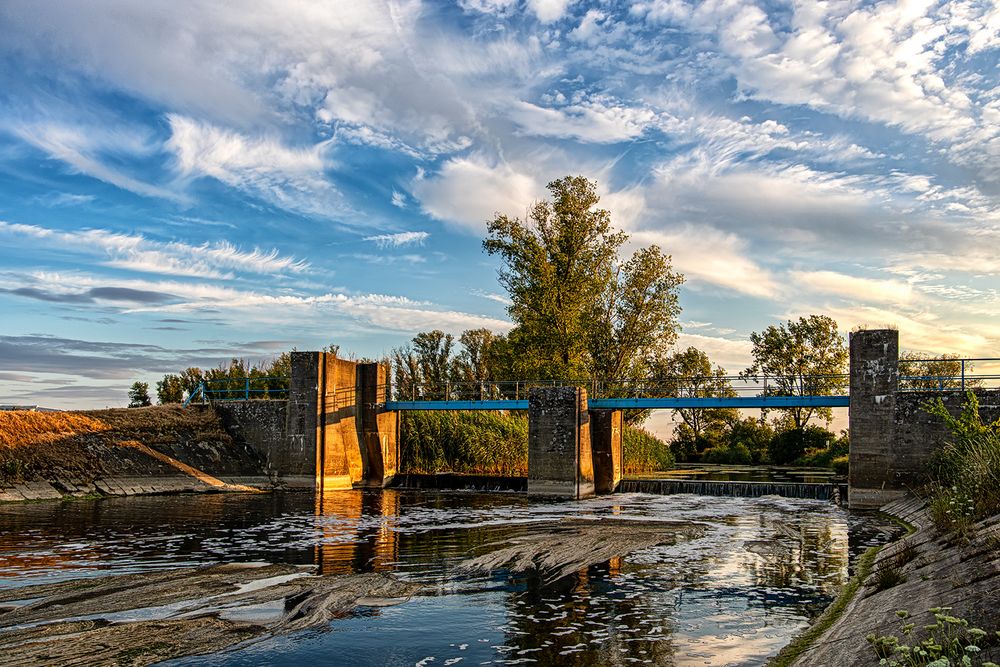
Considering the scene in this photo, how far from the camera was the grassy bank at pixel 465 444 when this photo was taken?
109 feet

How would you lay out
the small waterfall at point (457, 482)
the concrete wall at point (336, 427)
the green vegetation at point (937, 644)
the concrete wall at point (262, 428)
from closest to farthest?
the green vegetation at point (937, 644) < the small waterfall at point (457, 482) < the concrete wall at point (336, 427) < the concrete wall at point (262, 428)

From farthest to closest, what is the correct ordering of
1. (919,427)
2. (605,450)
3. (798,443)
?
(798,443) < (605,450) < (919,427)

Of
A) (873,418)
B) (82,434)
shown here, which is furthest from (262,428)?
(873,418)

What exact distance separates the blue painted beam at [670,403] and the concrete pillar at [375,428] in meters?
0.65

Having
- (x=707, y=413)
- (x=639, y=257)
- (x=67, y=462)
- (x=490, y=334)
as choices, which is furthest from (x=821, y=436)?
(x=67, y=462)

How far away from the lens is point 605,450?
28969 mm

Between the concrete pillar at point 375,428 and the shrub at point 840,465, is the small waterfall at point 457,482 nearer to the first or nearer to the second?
the concrete pillar at point 375,428

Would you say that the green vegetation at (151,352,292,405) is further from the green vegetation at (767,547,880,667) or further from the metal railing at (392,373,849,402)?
the green vegetation at (767,547,880,667)

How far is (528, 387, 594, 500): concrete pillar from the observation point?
26531mm

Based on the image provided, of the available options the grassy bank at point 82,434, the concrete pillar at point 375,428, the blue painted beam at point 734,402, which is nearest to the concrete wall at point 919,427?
the blue painted beam at point 734,402

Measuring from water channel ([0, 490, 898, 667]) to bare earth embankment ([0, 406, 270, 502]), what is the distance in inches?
79.8

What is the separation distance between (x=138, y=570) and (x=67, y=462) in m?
16.4

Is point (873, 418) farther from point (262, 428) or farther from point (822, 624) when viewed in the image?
point (262, 428)

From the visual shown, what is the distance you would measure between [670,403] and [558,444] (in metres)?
4.38
